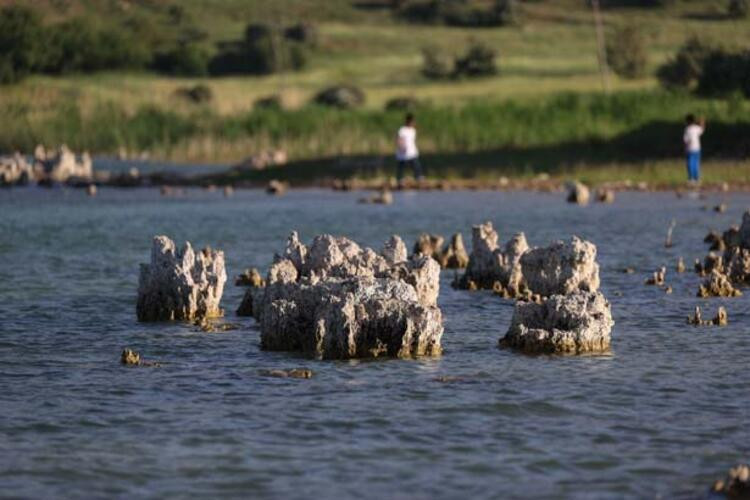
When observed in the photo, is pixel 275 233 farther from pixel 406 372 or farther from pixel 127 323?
pixel 406 372

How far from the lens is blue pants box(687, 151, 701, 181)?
50656 millimetres

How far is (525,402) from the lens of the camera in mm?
17016

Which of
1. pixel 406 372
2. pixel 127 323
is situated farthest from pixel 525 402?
pixel 127 323

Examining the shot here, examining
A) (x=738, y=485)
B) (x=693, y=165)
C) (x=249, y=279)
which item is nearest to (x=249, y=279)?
Answer: (x=249, y=279)

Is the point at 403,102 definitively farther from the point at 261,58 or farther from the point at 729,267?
the point at 729,267

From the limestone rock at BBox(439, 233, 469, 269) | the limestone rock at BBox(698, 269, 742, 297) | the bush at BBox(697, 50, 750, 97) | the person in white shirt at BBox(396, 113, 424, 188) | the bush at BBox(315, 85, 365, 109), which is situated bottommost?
the limestone rock at BBox(698, 269, 742, 297)

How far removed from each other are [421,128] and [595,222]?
75.1 ft

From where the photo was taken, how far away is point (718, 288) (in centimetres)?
2523

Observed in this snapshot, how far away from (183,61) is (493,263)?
84008 mm

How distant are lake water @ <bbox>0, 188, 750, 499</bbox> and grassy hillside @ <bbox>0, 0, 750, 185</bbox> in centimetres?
3303

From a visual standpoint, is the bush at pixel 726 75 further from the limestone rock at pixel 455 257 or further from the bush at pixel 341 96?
the limestone rock at pixel 455 257

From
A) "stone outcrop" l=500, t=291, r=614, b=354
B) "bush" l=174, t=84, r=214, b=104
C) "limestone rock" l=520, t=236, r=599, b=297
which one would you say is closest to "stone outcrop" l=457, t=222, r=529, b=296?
"limestone rock" l=520, t=236, r=599, b=297

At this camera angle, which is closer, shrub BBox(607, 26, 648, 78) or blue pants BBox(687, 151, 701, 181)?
blue pants BBox(687, 151, 701, 181)

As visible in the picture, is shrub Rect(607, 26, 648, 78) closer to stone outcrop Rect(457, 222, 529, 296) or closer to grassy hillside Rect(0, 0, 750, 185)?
grassy hillside Rect(0, 0, 750, 185)
